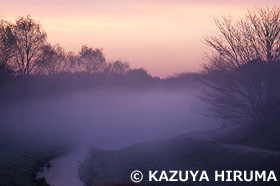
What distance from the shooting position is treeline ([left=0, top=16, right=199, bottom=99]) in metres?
63.4

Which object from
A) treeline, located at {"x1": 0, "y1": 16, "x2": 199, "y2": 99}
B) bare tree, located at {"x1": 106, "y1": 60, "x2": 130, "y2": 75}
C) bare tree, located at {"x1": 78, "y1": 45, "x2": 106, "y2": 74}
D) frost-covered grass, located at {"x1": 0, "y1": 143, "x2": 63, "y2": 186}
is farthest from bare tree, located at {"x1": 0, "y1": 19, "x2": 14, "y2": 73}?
bare tree, located at {"x1": 106, "y1": 60, "x2": 130, "y2": 75}

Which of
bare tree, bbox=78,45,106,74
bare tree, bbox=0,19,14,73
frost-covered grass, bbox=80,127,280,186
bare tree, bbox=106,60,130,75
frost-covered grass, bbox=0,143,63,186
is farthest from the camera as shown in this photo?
bare tree, bbox=106,60,130,75

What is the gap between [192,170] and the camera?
92.9ft

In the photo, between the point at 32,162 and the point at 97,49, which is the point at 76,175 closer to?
the point at 32,162

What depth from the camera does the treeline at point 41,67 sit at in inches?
2495

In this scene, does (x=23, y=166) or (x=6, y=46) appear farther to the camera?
(x=6, y=46)

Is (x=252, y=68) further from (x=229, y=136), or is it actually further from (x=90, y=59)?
(x=90, y=59)

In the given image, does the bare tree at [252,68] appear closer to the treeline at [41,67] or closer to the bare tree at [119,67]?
the treeline at [41,67]

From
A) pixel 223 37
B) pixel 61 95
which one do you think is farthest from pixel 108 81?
pixel 223 37

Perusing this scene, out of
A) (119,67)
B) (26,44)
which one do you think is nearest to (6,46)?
(26,44)

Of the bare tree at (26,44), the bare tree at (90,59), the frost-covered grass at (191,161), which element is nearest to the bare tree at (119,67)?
the bare tree at (90,59)

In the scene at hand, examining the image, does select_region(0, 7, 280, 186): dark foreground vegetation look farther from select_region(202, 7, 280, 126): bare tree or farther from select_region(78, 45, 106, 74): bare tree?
select_region(78, 45, 106, 74): bare tree

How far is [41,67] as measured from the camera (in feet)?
246

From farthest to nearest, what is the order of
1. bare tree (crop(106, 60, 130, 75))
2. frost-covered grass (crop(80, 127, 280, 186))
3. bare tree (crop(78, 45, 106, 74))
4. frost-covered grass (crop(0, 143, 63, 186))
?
bare tree (crop(106, 60, 130, 75))
bare tree (crop(78, 45, 106, 74))
frost-covered grass (crop(80, 127, 280, 186))
frost-covered grass (crop(0, 143, 63, 186))
